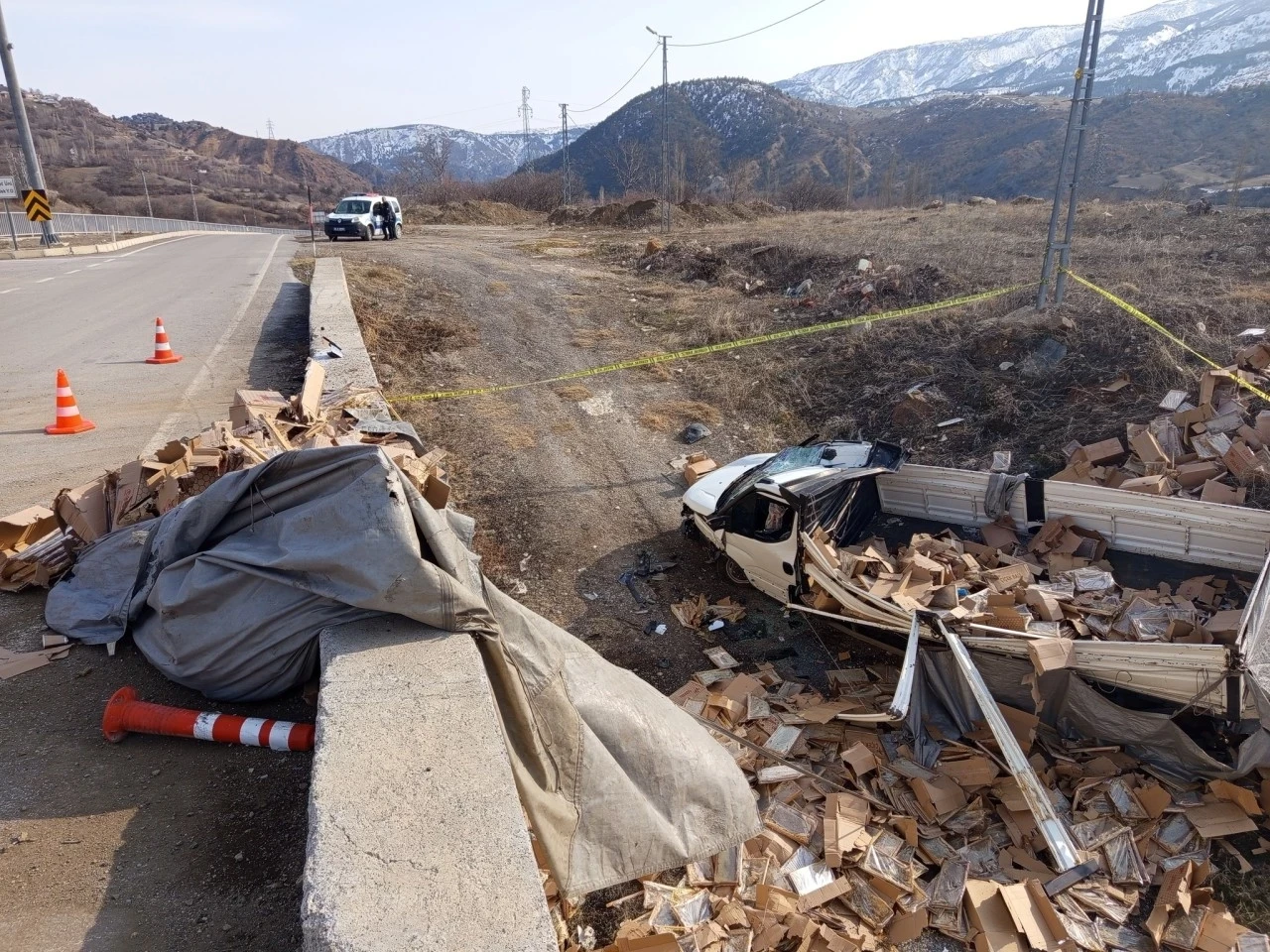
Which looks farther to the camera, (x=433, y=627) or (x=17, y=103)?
(x=17, y=103)

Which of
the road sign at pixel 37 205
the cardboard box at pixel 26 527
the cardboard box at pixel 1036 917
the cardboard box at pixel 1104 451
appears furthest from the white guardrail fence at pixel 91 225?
the cardboard box at pixel 1036 917

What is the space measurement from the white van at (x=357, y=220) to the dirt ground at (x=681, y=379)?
1062 centimetres

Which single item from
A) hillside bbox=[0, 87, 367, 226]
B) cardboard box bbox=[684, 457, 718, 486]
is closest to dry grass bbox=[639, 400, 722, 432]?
cardboard box bbox=[684, 457, 718, 486]

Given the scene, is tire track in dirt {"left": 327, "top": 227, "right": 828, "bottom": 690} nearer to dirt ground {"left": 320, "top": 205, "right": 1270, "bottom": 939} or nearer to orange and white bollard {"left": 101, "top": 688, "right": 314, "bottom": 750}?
dirt ground {"left": 320, "top": 205, "right": 1270, "bottom": 939}

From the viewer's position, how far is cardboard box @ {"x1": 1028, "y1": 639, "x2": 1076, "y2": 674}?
4531 mm

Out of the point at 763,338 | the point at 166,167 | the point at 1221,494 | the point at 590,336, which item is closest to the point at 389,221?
the point at 590,336

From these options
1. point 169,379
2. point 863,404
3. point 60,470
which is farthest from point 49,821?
point 863,404

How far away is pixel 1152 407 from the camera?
8781 millimetres

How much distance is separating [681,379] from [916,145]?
100 metres

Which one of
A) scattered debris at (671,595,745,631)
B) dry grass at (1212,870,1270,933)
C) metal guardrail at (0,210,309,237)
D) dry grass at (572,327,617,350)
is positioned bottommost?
dry grass at (1212,870,1270,933)

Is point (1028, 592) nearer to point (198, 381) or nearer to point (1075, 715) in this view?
point (1075, 715)

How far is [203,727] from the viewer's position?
3.68 metres

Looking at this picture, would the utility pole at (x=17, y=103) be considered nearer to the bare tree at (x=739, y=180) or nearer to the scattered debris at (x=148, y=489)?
the scattered debris at (x=148, y=489)

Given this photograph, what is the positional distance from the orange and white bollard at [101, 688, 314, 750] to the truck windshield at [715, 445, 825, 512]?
4131 millimetres
